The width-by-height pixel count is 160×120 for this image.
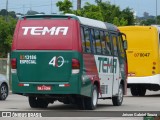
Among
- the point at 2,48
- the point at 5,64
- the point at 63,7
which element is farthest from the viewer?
the point at 2,48

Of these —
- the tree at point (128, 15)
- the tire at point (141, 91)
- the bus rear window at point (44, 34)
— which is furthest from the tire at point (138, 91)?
the tree at point (128, 15)

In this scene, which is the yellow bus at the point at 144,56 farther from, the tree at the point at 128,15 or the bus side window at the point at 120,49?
the tree at the point at 128,15

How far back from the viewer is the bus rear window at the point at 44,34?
1844 cm

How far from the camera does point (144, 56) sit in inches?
1142

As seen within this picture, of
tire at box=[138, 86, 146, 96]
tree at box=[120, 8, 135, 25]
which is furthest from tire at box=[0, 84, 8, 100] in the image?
tree at box=[120, 8, 135, 25]

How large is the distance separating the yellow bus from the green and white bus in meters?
9.41

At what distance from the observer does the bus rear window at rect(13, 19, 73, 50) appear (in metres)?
18.4

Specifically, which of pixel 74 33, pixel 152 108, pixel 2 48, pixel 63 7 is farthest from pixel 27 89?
pixel 2 48

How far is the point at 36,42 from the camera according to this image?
18672mm

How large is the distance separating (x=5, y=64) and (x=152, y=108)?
14.9m

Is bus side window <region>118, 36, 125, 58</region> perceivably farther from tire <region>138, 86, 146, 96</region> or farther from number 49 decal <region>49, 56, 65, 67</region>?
tire <region>138, 86, 146, 96</region>

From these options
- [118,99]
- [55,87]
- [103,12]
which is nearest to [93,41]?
[55,87]

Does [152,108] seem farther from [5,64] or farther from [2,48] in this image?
[2,48]

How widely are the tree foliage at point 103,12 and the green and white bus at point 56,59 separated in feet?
73.0
